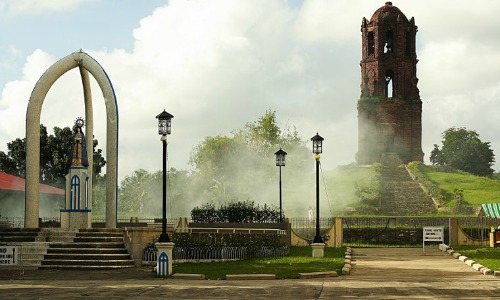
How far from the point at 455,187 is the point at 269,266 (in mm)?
58396

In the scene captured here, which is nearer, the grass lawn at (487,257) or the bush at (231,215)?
the grass lawn at (487,257)

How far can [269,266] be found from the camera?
98.2ft

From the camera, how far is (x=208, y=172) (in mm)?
93438

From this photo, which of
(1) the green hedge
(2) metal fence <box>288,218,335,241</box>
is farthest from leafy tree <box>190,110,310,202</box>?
(1) the green hedge

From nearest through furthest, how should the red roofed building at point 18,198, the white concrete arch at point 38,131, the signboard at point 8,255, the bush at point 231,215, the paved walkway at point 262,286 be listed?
the paved walkway at point 262,286, the signboard at point 8,255, the white concrete arch at point 38,131, the bush at point 231,215, the red roofed building at point 18,198

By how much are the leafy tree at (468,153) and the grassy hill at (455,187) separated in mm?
50578

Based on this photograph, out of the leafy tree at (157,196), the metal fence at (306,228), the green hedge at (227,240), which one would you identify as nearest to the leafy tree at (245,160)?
the leafy tree at (157,196)

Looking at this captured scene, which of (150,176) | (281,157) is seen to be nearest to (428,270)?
(281,157)

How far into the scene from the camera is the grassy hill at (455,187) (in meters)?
78.1

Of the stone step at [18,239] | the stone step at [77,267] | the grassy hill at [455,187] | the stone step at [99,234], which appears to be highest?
the grassy hill at [455,187]

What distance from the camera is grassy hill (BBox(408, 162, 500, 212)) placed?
78.1m

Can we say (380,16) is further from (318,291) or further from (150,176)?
(318,291)

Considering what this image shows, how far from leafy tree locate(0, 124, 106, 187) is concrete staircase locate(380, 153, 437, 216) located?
87.2ft

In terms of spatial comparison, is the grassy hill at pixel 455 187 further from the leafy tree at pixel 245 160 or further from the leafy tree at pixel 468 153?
the leafy tree at pixel 468 153
